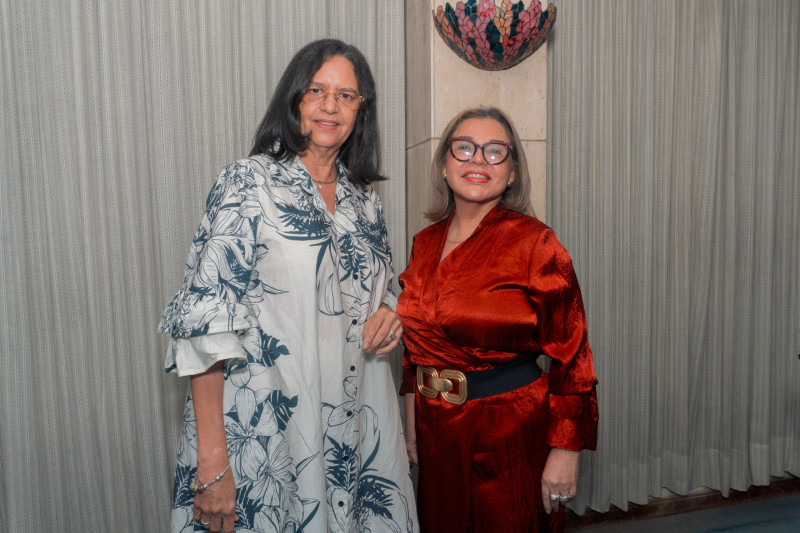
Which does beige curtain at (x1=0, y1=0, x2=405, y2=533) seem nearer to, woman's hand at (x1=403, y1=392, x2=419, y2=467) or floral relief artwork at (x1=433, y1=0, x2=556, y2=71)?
floral relief artwork at (x1=433, y1=0, x2=556, y2=71)

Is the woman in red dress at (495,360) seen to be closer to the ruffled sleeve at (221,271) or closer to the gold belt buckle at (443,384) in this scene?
the gold belt buckle at (443,384)

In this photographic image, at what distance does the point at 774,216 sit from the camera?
2.90 meters

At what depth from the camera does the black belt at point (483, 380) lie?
1473mm

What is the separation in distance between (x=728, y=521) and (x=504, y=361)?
207 centimetres

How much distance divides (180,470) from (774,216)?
117 inches

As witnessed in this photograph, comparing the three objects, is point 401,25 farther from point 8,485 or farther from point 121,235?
point 8,485

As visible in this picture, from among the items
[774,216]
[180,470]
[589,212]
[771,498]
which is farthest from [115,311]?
[771,498]

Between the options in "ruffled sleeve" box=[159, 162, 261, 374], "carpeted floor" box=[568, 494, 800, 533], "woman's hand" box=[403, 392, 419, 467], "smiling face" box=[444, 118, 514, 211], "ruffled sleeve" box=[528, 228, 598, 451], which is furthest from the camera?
"carpeted floor" box=[568, 494, 800, 533]

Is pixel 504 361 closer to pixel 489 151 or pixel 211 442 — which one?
pixel 489 151

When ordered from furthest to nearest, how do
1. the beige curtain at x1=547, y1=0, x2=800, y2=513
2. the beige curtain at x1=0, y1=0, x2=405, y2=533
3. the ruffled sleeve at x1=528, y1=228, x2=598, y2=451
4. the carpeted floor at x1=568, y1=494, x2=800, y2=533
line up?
the carpeted floor at x1=568, y1=494, x2=800, y2=533, the beige curtain at x1=547, y1=0, x2=800, y2=513, the beige curtain at x1=0, y1=0, x2=405, y2=533, the ruffled sleeve at x1=528, y1=228, x2=598, y2=451

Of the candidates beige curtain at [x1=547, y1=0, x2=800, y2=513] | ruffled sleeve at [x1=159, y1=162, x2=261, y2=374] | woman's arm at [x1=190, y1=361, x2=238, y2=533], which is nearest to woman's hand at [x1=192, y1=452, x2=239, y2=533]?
woman's arm at [x1=190, y1=361, x2=238, y2=533]

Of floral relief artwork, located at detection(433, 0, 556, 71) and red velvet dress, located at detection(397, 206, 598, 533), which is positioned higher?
floral relief artwork, located at detection(433, 0, 556, 71)

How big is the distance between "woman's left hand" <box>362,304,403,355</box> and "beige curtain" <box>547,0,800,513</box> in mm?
1285

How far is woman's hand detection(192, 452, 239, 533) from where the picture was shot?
1.18 m
